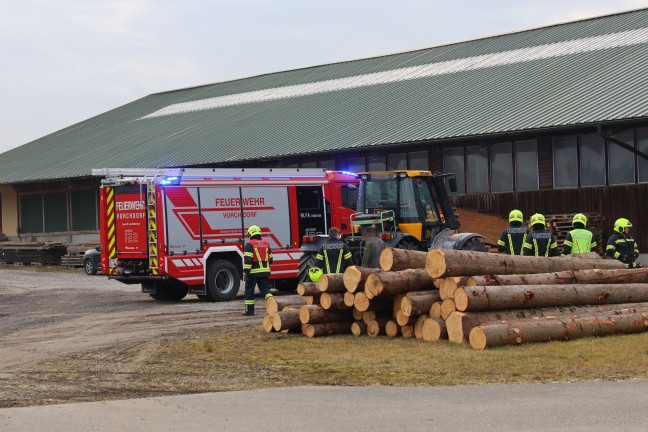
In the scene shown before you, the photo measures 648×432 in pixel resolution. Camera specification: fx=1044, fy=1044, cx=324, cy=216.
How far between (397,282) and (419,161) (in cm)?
1866

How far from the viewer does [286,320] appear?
1577 cm

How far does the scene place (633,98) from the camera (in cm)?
2698

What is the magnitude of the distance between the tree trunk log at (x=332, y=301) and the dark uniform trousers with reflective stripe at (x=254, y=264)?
3.35m

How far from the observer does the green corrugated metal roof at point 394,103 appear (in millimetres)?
Result: 29797

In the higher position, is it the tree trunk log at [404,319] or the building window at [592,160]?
the building window at [592,160]

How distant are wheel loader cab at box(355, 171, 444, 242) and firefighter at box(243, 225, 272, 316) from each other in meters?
2.73

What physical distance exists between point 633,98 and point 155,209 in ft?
42.1

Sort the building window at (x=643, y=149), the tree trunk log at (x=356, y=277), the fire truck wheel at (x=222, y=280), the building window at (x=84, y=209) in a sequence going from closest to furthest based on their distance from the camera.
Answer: the tree trunk log at (x=356, y=277)
the fire truck wheel at (x=222, y=280)
the building window at (x=643, y=149)
the building window at (x=84, y=209)

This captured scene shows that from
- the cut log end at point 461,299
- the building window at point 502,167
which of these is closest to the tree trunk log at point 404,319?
the cut log end at point 461,299

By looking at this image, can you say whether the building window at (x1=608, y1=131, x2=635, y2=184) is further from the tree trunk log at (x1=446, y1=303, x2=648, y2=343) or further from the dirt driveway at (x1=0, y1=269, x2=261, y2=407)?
the tree trunk log at (x1=446, y1=303, x2=648, y2=343)

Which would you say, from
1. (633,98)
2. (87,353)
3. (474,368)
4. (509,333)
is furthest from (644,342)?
(633,98)

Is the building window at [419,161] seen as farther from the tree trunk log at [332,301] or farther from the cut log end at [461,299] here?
the cut log end at [461,299]

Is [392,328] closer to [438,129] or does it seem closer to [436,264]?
[436,264]

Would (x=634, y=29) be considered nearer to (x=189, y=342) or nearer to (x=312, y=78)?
(x=312, y=78)
